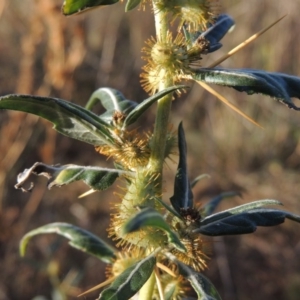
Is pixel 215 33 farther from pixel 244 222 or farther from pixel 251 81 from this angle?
pixel 244 222

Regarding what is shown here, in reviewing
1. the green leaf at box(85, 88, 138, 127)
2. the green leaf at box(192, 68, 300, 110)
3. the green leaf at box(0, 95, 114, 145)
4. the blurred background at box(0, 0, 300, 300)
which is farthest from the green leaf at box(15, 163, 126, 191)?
the blurred background at box(0, 0, 300, 300)

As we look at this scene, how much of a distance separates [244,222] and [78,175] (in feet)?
1.41

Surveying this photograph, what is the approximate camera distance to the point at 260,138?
276 inches

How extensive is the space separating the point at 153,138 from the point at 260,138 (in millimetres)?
5873

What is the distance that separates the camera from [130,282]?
1.22 m

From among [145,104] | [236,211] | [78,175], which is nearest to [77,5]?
[145,104]

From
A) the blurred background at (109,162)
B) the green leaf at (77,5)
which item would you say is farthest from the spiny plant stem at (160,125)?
the blurred background at (109,162)

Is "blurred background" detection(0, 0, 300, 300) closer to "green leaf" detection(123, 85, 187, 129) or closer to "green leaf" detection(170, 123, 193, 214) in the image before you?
"green leaf" detection(170, 123, 193, 214)

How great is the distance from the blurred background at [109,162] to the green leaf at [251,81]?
216 cm

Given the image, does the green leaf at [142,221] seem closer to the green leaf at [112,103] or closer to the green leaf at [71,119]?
the green leaf at [71,119]

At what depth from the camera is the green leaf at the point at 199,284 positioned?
124 centimetres

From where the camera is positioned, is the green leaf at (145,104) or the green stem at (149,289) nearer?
the green leaf at (145,104)

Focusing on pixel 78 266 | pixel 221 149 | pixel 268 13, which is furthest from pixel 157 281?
pixel 268 13

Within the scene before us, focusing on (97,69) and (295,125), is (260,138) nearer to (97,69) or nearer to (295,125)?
(295,125)
